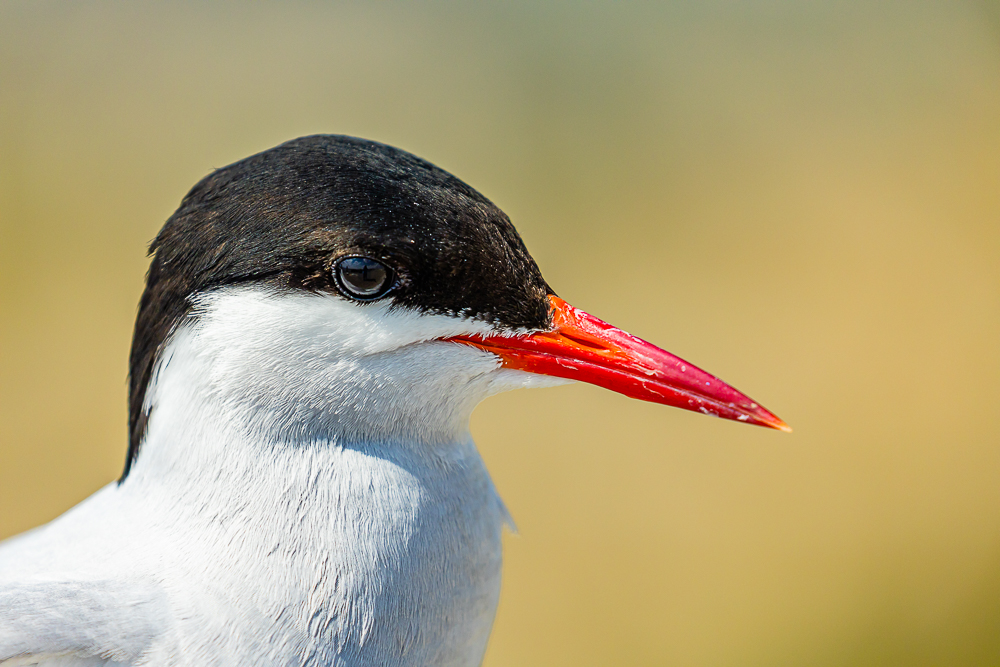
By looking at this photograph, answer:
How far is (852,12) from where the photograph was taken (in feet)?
14.5

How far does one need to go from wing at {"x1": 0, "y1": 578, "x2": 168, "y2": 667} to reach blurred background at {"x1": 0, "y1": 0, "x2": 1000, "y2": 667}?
91.6 inches

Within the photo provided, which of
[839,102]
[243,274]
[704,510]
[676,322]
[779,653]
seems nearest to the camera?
[243,274]

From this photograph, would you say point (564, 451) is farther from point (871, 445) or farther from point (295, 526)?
point (295, 526)

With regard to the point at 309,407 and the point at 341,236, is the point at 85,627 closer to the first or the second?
the point at 309,407

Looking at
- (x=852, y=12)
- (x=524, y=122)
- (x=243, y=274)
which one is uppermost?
(x=852, y=12)

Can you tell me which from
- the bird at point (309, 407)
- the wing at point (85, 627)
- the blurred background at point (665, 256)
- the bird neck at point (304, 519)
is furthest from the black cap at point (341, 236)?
the blurred background at point (665, 256)

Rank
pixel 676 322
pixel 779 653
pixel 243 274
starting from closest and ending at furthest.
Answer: pixel 243 274 < pixel 779 653 < pixel 676 322

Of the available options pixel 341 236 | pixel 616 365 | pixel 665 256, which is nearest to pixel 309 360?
pixel 341 236

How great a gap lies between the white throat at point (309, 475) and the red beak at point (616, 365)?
0.18 ft

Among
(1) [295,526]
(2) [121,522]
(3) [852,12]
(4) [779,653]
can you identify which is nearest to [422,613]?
(1) [295,526]

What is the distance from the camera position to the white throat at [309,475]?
40.4 inches

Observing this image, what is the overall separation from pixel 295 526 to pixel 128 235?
3.68 m

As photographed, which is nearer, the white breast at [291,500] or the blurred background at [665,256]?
the white breast at [291,500]

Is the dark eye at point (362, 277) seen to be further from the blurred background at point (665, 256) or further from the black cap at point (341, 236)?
the blurred background at point (665, 256)
